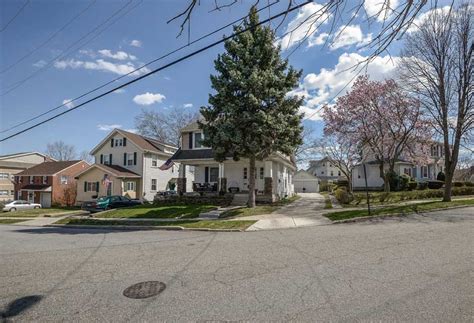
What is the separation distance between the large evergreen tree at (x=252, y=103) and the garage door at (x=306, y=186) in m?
37.3

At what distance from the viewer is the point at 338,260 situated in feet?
21.9

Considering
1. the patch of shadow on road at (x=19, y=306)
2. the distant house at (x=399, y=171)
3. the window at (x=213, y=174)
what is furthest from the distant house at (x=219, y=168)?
the patch of shadow on road at (x=19, y=306)

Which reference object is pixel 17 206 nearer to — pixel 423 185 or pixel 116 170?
pixel 116 170

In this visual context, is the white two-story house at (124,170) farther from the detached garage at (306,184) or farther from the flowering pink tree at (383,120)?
the detached garage at (306,184)

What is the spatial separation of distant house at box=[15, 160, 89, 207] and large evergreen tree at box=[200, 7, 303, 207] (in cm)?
2926

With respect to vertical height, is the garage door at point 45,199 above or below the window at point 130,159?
below

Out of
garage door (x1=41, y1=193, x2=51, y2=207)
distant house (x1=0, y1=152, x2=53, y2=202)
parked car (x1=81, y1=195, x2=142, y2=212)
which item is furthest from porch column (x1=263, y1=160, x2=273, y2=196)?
distant house (x1=0, y1=152, x2=53, y2=202)

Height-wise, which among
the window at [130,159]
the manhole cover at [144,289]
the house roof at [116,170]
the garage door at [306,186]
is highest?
the window at [130,159]

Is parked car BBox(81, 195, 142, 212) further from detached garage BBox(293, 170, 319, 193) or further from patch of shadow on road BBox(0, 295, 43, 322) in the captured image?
detached garage BBox(293, 170, 319, 193)

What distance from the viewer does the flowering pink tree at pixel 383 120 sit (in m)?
23.6

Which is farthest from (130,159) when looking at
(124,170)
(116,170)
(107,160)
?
(107,160)

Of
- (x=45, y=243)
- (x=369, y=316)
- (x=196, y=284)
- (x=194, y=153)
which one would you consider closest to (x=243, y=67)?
(x=194, y=153)

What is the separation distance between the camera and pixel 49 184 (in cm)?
3809

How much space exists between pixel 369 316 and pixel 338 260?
111 inches
